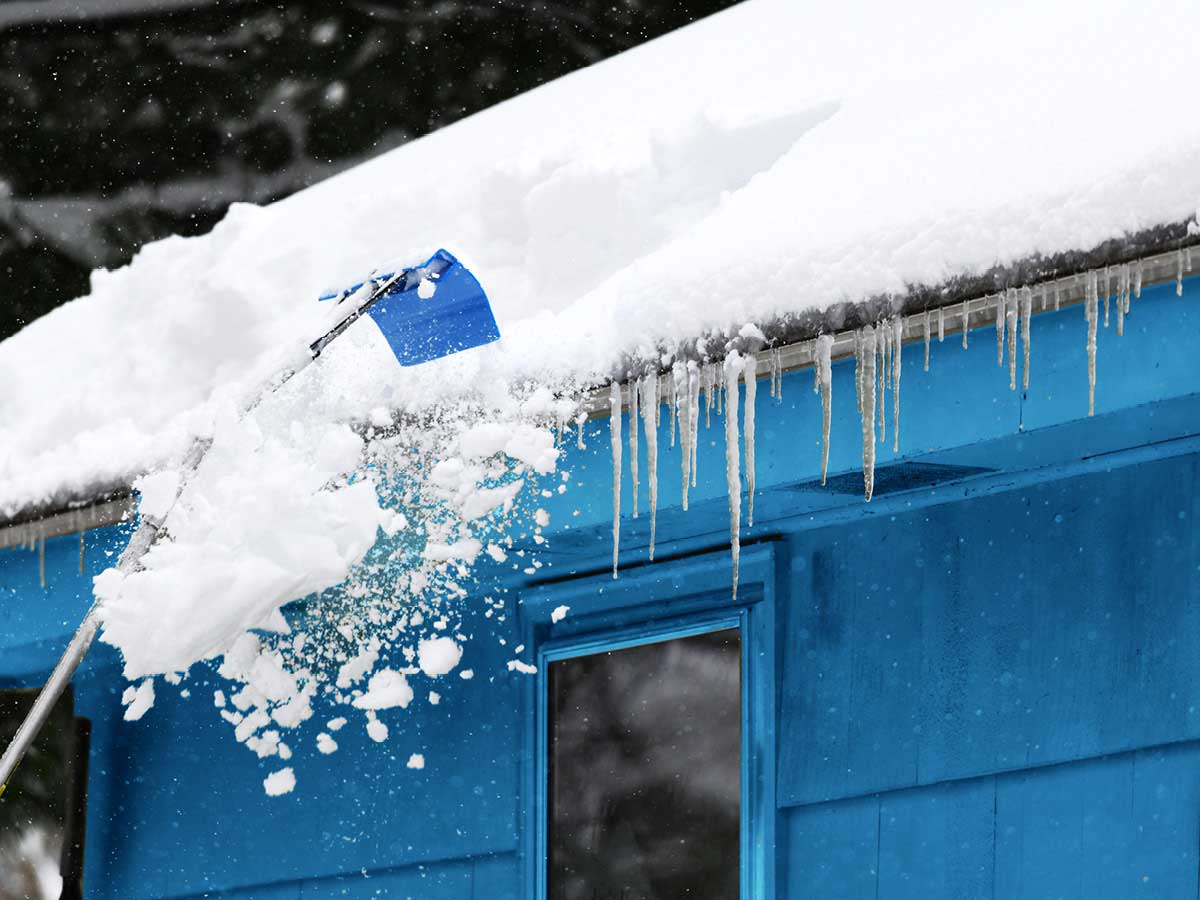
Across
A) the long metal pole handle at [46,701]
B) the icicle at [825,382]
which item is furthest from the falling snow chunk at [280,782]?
the icicle at [825,382]

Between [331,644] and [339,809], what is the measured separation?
2.06ft

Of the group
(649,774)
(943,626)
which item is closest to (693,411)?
(943,626)

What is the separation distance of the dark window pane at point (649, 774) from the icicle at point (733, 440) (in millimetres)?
741

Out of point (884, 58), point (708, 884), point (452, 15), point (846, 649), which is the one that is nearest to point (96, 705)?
point (708, 884)

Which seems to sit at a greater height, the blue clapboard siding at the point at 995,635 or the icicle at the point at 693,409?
the icicle at the point at 693,409

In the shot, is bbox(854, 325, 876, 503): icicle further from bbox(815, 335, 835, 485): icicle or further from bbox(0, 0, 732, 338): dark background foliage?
bbox(0, 0, 732, 338): dark background foliage

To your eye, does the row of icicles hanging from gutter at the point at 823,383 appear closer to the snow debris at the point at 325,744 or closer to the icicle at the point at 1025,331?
the icicle at the point at 1025,331

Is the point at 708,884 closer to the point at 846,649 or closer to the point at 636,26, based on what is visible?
the point at 846,649

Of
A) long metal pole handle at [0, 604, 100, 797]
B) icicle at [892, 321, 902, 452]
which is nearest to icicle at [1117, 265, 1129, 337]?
icicle at [892, 321, 902, 452]

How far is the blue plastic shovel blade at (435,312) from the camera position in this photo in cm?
334

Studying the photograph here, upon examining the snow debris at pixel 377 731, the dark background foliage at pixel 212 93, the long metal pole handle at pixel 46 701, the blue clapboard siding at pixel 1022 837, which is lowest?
the blue clapboard siding at pixel 1022 837

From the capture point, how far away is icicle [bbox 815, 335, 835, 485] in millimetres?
3047

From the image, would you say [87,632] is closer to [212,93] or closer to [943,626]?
[943,626]

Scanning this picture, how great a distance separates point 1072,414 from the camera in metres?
2.95
